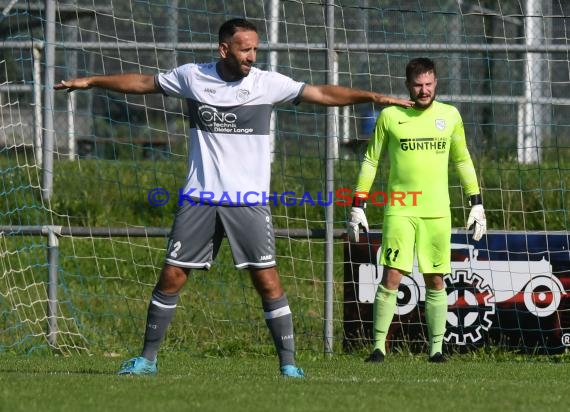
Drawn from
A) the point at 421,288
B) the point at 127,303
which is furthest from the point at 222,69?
the point at 127,303

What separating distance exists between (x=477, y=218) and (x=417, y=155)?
2.14ft

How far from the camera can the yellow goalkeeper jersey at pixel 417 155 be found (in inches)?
348

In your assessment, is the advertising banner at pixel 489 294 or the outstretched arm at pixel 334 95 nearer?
the outstretched arm at pixel 334 95

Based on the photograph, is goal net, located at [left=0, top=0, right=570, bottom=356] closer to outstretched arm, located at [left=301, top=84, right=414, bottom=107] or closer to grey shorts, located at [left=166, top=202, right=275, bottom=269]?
outstretched arm, located at [left=301, top=84, right=414, bottom=107]

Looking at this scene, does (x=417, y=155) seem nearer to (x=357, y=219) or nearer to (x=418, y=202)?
(x=418, y=202)

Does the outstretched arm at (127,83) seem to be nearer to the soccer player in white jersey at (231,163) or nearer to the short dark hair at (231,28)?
the soccer player in white jersey at (231,163)

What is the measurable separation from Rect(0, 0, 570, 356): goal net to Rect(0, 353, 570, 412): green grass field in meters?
1.12

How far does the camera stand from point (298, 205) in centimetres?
1303

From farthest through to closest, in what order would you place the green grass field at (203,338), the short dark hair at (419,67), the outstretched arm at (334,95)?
the short dark hair at (419,67) → the outstretched arm at (334,95) → the green grass field at (203,338)

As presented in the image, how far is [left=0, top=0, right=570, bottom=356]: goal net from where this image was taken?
9.72 metres

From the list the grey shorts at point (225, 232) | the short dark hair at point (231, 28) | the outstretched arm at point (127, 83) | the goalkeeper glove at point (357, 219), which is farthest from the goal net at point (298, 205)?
the grey shorts at point (225, 232)

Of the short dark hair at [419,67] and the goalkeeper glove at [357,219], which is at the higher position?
the short dark hair at [419,67]

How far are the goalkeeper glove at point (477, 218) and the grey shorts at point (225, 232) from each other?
220 cm

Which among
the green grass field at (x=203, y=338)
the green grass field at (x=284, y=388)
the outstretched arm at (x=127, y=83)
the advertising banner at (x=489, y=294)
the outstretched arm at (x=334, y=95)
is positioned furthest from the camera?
the advertising banner at (x=489, y=294)
